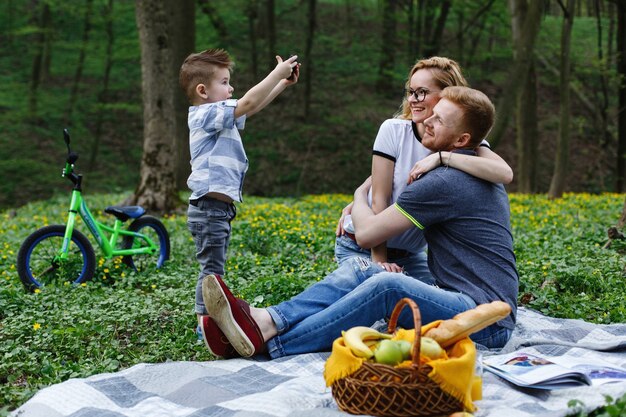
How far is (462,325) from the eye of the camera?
3.06 metres

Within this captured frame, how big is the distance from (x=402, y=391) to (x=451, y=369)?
220mm

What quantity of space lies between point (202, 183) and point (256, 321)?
1.14 metres

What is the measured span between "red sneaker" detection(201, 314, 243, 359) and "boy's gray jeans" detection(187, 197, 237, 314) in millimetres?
621

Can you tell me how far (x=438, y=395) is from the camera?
111 inches

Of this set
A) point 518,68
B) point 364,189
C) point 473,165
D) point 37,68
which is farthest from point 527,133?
point 37,68

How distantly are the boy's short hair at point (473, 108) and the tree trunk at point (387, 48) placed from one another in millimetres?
21147

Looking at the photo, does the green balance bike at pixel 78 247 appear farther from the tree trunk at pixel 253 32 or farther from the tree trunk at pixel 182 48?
the tree trunk at pixel 253 32

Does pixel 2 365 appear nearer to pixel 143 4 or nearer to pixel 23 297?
pixel 23 297

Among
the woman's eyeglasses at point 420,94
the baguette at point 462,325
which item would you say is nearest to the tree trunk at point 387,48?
the woman's eyeglasses at point 420,94

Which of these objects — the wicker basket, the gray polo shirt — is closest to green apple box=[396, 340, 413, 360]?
the wicker basket

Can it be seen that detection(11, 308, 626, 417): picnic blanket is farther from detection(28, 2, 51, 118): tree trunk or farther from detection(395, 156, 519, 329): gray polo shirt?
detection(28, 2, 51, 118): tree trunk

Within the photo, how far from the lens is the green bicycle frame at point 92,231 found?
607cm

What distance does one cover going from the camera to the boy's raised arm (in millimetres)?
4363

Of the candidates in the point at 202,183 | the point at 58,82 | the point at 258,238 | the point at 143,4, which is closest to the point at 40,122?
the point at 58,82
